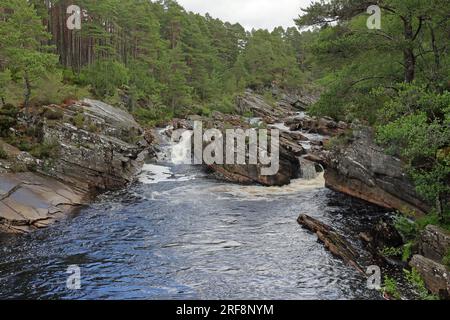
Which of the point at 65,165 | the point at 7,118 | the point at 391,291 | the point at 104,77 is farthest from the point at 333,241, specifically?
the point at 104,77

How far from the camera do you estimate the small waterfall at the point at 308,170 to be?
31.5m

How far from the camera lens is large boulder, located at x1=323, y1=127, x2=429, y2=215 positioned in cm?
2222

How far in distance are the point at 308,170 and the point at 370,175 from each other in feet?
24.2

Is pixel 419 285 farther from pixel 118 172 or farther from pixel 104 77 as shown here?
pixel 104 77

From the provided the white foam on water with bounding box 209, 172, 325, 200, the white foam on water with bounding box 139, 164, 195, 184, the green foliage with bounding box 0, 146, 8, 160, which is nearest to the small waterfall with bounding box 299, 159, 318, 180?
the white foam on water with bounding box 209, 172, 325, 200

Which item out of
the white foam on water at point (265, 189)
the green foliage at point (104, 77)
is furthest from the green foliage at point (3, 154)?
the green foliage at point (104, 77)

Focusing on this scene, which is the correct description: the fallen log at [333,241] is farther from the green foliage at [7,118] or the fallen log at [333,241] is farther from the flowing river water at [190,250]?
the green foliage at [7,118]

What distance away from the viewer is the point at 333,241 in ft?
57.7

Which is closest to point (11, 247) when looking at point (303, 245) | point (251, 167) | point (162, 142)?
point (303, 245)

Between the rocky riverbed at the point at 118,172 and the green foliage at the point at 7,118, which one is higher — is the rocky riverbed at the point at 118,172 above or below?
below

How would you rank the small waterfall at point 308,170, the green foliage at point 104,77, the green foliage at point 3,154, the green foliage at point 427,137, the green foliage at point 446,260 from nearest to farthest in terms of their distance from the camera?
the green foliage at point 446,260
the green foliage at point 427,137
the green foliage at point 3,154
the small waterfall at point 308,170
the green foliage at point 104,77

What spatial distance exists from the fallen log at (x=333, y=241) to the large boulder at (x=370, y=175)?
559 cm

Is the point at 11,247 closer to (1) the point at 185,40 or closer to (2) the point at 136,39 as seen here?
(2) the point at 136,39

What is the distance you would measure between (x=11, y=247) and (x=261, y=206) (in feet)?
44.3
